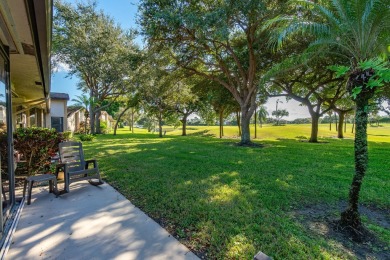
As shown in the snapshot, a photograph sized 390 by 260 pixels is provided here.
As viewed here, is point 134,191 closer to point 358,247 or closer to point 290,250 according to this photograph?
point 290,250

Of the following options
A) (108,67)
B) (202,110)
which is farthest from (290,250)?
(202,110)

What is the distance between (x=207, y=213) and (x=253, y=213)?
78 cm

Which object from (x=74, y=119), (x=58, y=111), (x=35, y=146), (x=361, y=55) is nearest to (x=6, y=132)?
(x=35, y=146)

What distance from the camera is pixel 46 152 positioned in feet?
20.1

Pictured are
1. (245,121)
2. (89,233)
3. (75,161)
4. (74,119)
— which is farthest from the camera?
(74,119)

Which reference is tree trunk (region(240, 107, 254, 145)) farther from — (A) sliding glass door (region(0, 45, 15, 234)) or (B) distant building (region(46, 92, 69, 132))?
(B) distant building (region(46, 92, 69, 132))

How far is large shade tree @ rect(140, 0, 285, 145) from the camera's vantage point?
28.8ft

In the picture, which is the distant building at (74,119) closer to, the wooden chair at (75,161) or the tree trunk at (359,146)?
the wooden chair at (75,161)

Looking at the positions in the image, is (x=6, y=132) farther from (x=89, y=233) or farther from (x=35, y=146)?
(x=89, y=233)

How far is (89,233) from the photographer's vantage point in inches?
123

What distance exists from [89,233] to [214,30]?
27.3ft

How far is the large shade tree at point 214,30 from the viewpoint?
877 cm

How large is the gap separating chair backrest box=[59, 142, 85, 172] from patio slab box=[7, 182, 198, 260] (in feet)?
3.35

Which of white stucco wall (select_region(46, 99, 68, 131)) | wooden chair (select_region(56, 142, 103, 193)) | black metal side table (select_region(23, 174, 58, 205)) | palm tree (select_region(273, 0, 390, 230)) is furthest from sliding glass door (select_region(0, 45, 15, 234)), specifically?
white stucco wall (select_region(46, 99, 68, 131))
